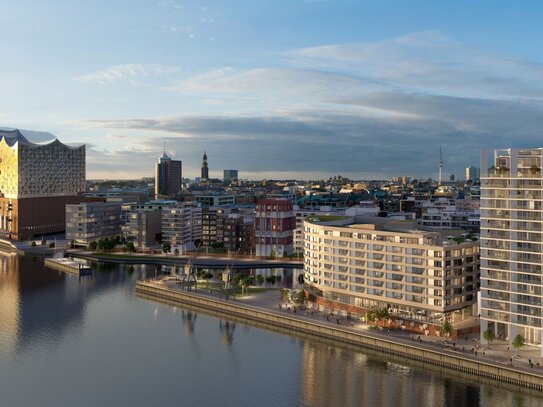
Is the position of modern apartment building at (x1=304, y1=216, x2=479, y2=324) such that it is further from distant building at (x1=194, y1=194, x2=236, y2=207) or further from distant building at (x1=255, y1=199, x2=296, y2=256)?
distant building at (x1=194, y1=194, x2=236, y2=207)

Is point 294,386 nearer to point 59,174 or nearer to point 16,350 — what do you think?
point 16,350

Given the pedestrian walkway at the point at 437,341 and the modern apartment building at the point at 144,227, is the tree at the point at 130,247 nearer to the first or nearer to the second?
the modern apartment building at the point at 144,227

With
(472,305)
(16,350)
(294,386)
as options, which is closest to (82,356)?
(16,350)

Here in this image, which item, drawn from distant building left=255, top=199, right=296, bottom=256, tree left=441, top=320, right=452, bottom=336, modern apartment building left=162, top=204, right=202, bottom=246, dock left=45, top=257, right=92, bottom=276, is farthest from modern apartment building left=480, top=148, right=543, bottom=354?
modern apartment building left=162, top=204, right=202, bottom=246

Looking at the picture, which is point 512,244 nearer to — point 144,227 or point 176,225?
point 176,225

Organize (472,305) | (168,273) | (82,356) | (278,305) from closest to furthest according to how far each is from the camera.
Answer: (82,356)
(472,305)
(278,305)
(168,273)

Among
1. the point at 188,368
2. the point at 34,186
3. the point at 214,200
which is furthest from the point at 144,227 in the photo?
the point at 188,368
